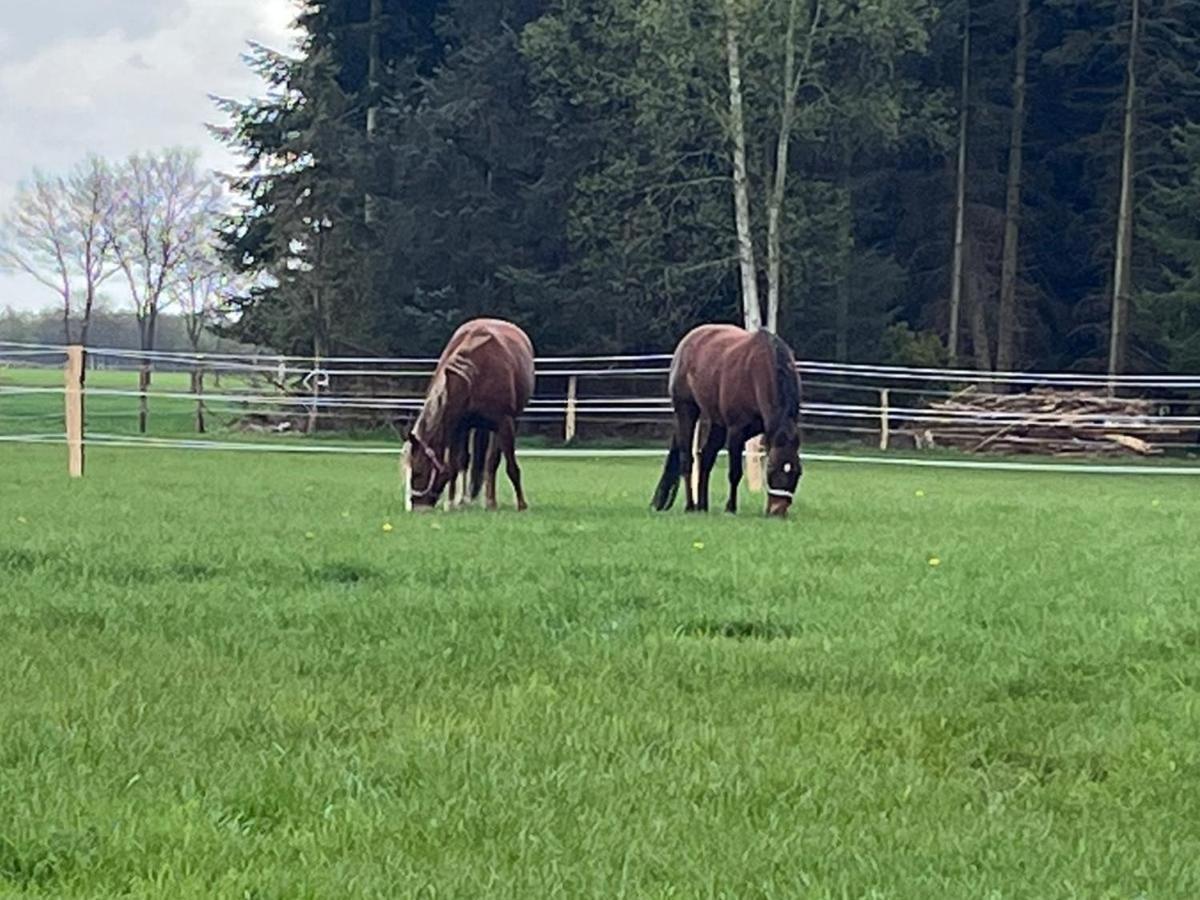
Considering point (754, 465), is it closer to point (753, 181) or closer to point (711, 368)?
point (711, 368)

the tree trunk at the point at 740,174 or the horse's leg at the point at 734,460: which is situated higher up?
the tree trunk at the point at 740,174

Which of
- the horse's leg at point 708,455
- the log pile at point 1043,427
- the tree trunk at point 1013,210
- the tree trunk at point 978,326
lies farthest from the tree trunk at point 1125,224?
the horse's leg at point 708,455

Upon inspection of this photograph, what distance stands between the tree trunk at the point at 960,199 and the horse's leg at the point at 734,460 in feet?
59.1

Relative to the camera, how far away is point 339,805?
2.96m

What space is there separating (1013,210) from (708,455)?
19.8 m

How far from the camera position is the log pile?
24281 millimetres

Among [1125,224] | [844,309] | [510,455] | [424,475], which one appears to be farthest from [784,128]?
[424,475]

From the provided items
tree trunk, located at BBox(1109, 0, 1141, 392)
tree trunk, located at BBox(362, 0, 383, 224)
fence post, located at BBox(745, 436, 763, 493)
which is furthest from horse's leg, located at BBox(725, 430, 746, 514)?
tree trunk, located at BBox(362, 0, 383, 224)

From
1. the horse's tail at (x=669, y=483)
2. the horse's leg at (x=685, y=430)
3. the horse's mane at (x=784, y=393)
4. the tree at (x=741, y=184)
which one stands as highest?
the tree at (x=741, y=184)

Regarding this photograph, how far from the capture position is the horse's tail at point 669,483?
11.4 meters

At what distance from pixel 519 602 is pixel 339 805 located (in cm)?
250

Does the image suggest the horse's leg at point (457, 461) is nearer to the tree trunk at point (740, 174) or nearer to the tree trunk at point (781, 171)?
the tree trunk at point (740, 174)

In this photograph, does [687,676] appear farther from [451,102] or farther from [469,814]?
[451,102]

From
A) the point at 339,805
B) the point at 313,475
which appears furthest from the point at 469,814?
the point at 313,475
